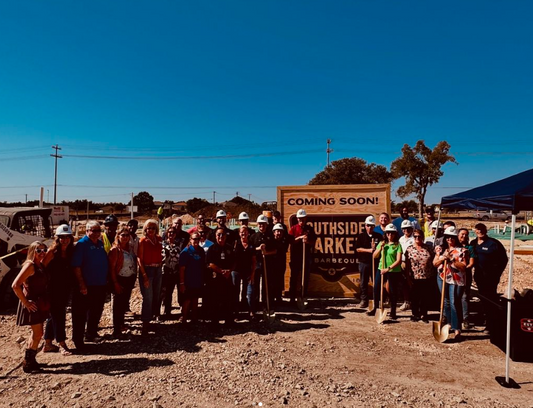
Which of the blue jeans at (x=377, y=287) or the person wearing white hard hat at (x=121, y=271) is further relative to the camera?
the blue jeans at (x=377, y=287)

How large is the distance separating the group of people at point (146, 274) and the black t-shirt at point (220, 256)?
2 centimetres

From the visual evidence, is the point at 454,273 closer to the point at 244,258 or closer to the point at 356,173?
the point at 244,258

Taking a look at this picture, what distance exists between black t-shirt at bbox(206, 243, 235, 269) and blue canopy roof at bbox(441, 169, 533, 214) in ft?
14.5

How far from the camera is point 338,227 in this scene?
8.49 metres

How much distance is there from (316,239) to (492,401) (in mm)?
4821

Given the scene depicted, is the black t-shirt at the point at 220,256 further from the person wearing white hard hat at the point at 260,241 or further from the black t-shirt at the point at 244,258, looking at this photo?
the person wearing white hard hat at the point at 260,241

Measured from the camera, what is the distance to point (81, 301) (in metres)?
5.07

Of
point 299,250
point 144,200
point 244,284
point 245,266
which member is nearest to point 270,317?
point 244,284

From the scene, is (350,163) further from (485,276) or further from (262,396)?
(262,396)

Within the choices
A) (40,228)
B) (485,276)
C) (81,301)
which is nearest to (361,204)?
(485,276)

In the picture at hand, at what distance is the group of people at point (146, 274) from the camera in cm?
450

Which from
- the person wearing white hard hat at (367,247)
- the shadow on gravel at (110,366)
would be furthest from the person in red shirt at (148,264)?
the person wearing white hard hat at (367,247)

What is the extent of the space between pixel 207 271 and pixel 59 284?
2.33 meters

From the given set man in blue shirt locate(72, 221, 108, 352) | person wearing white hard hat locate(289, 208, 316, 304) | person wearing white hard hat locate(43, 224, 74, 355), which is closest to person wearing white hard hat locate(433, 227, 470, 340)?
person wearing white hard hat locate(289, 208, 316, 304)
